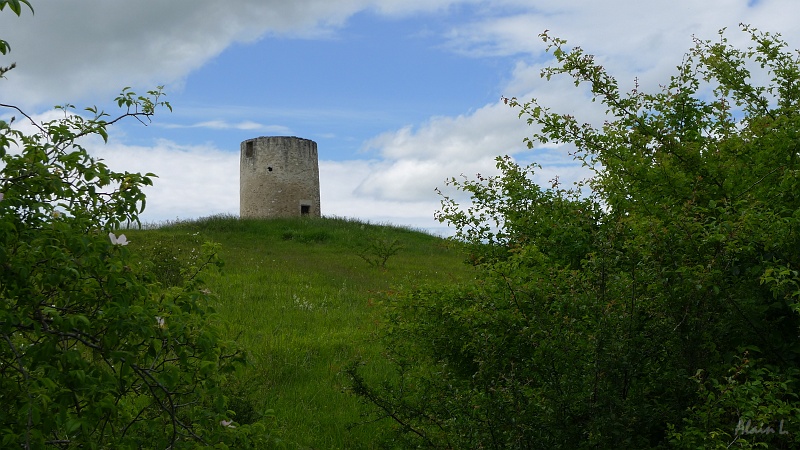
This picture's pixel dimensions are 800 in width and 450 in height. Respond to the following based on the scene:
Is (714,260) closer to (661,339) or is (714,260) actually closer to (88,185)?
(661,339)

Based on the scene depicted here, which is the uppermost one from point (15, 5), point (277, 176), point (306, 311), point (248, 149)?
point (248, 149)

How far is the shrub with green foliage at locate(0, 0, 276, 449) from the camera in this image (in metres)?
3.19

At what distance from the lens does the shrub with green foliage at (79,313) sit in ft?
10.5

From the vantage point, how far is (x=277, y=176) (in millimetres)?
31109

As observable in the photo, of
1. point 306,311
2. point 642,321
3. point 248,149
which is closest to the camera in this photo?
point 642,321

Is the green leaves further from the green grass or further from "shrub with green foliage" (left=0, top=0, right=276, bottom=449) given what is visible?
the green grass

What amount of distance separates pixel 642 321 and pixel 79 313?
3.60 meters

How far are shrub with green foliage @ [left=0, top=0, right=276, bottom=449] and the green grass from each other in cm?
56

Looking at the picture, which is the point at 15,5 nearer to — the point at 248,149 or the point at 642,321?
the point at 642,321

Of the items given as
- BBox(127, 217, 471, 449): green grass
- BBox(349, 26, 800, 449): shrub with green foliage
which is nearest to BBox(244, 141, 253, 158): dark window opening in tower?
BBox(127, 217, 471, 449): green grass

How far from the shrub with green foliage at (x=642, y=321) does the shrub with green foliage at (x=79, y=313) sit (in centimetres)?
191

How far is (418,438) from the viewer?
573 centimetres

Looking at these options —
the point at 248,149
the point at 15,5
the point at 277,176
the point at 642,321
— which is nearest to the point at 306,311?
the point at 642,321

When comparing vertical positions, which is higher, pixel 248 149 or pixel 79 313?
pixel 248 149
